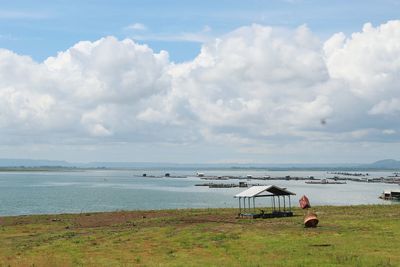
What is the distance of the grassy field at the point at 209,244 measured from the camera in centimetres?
2633

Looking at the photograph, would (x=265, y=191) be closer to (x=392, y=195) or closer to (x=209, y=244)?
(x=209, y=244)

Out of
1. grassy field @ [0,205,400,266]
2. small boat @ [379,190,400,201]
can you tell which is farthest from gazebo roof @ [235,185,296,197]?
small boat @ [379,190,400,201]

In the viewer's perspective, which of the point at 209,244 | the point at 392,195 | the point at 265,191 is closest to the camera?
the point at 209,244

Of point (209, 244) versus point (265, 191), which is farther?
point (265, 191)

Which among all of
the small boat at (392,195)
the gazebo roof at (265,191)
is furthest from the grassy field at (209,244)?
the small boat at (392,195)

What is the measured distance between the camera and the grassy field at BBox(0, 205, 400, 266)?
26.3 metres

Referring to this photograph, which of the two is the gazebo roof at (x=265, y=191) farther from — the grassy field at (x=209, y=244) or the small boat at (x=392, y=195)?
the small boat at (x=392, y=195)

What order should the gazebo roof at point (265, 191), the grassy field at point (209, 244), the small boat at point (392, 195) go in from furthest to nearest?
1. the small boat at point (392, 195)
2. the gazebo roof at point (265, 191)
3. the grassy field at point (209, 244)

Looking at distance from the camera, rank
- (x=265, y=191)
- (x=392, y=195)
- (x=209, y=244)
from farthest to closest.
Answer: (x=392, y=195) < (x=265, y=191) < (x=209, y=244)

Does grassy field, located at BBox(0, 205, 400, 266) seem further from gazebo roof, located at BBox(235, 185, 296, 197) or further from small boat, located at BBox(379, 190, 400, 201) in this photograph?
small boat, located at BBox(379, 190, 400, 201)

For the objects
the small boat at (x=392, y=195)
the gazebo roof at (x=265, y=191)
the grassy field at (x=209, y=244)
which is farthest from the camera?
the small boat at (x=392, y=195)

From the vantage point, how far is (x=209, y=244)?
32812mm

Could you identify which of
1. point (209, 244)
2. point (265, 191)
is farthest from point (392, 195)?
point (209, 244)

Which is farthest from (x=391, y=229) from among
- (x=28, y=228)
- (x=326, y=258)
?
(x=28, y=228)
